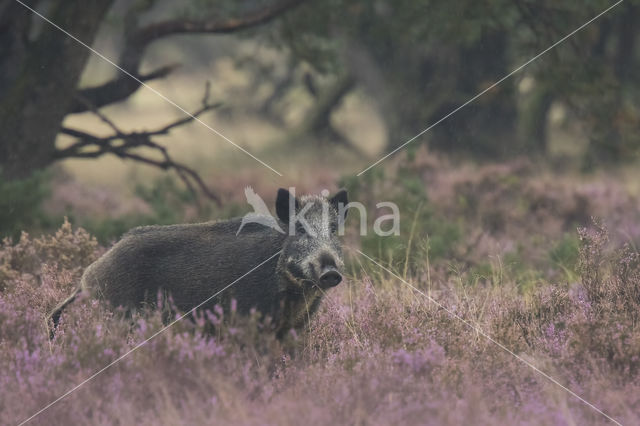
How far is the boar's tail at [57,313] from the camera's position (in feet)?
19.8

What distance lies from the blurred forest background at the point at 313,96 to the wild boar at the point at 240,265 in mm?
3191

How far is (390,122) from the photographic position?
62.9 feet

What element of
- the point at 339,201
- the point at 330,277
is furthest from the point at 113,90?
the point at 330,277

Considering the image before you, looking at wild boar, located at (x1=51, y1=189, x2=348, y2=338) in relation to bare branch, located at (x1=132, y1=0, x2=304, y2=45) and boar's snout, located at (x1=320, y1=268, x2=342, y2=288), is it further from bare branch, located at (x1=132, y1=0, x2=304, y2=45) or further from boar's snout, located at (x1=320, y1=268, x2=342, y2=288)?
bare branch, located at (x1=132, y1=0, x2=304, y2=45)

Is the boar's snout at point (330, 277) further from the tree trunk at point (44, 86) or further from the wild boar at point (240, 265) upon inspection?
the tree trunk at point (44, 86)

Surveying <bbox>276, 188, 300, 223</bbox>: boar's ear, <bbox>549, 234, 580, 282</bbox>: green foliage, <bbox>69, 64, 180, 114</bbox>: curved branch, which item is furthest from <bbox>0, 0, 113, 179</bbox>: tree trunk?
<bbox>549, 234, 580, 282</bbox>: green foliage

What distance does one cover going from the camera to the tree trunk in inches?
378

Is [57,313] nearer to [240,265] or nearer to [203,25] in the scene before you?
[240,265]

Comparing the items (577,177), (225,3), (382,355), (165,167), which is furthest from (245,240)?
(577,177)

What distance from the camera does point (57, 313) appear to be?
6203 millimetres

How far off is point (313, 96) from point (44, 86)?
811 cm

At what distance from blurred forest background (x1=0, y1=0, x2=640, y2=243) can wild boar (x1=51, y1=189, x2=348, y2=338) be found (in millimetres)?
3191

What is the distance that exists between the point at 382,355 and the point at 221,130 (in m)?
24.1

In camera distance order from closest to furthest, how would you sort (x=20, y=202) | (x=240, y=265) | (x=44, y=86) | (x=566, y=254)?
(x=240, y=265)
(x=20, y=202)
(x=566, y=254)
(x=44, y=86)
